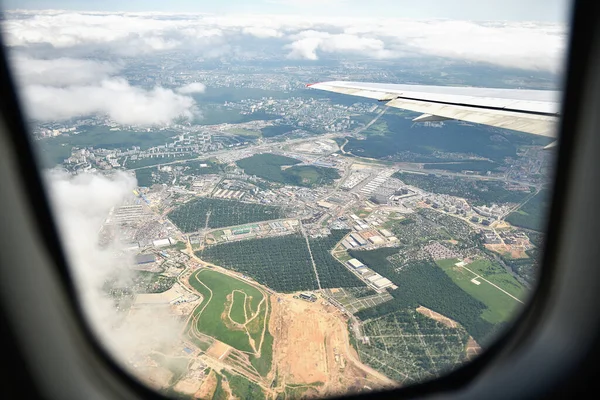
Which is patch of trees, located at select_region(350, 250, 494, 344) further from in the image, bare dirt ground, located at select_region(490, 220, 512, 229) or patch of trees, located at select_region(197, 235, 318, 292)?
bare dirt ground, located at select_region(490, 220, 512, 229)

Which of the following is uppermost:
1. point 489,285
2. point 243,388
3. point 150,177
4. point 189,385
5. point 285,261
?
point 189,385

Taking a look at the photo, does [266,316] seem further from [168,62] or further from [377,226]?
[168,62]

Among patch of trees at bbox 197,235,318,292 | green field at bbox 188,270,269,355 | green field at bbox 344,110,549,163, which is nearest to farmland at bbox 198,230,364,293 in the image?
patch of trees at bbox 197,235,318,292

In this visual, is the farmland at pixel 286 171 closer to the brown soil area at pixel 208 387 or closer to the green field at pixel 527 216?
the green field at pixel 527 216

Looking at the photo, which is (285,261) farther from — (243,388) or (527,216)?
(527,216)

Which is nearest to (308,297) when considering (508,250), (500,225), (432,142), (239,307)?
(239,307)

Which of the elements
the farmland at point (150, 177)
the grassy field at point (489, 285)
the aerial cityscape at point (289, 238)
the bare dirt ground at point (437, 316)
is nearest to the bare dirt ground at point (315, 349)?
the aerial cityscape at point (289, 238)

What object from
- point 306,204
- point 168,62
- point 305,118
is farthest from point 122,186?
point 168,62

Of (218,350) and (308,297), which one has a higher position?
(218,350)
